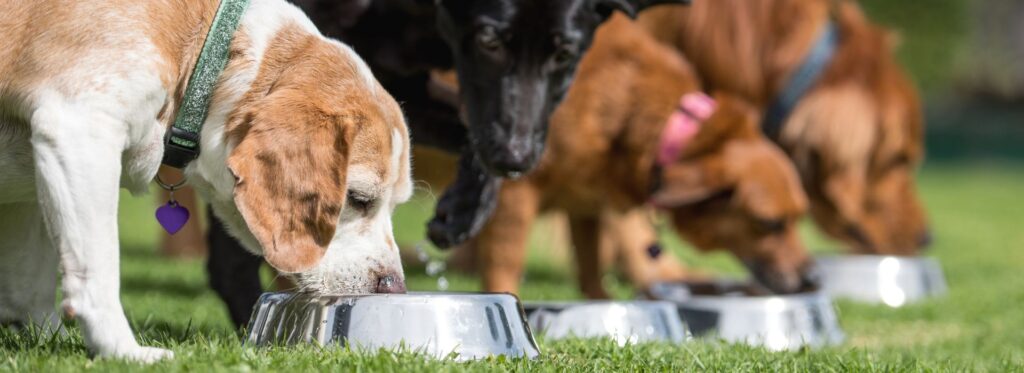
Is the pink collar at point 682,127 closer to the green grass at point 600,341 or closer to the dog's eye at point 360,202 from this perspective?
the green grass at point 600,341

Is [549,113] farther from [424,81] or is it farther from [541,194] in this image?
[541,194]

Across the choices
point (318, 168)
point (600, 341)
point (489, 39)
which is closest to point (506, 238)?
point (489, 39)

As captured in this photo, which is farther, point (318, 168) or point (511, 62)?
point (511, 62)

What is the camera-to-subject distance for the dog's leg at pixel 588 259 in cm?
568

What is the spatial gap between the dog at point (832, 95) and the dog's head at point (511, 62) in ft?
8.55

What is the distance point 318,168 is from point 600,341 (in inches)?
41.6

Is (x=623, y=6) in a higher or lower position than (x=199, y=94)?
higher

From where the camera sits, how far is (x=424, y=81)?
171 inches

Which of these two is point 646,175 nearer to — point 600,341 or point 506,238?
point 506,238

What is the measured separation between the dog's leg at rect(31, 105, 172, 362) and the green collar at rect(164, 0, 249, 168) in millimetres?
305

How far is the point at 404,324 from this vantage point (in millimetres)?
2926

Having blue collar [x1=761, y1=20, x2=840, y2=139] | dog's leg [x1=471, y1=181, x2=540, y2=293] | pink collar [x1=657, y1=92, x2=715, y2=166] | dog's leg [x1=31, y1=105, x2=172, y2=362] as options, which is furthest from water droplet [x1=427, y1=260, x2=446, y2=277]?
dog's leg [x1=31, y1=105, x2=172, y2=362]

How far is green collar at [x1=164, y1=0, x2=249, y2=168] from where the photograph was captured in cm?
290

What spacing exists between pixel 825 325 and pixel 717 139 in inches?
43.3
